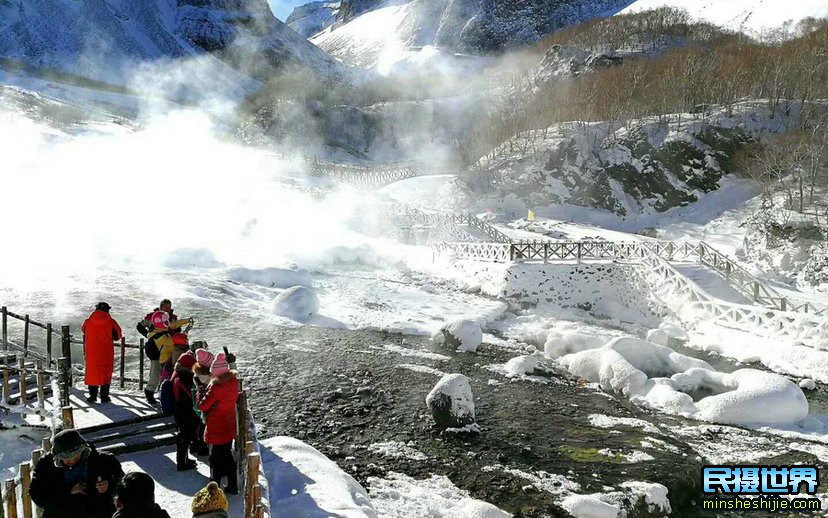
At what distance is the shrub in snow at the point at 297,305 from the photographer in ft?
71.1

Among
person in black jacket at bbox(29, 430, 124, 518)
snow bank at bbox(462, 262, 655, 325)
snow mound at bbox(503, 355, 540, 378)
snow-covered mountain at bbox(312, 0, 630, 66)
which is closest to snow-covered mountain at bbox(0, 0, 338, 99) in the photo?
snow-covered mountain at bbox(312, 0, 630, 66)

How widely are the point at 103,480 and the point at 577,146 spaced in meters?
58.7

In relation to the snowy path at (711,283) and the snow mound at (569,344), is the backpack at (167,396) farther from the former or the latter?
the snowy path at (711,283)

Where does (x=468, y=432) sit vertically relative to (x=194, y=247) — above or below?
below

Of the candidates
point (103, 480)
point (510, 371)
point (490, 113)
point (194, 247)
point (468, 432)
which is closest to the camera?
point (103, 480)

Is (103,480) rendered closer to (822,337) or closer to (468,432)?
(468,432)

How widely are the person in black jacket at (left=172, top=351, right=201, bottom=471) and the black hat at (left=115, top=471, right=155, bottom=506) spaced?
3.43 meters

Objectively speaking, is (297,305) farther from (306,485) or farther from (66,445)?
(66,445)

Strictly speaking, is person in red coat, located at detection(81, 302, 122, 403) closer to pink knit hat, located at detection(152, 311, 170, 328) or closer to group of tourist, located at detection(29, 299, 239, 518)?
group of tourist, located at detection(29, 299, 239, 518)

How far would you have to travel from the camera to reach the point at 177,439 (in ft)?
22.6

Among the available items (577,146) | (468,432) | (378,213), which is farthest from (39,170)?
(577,146)

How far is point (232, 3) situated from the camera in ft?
485

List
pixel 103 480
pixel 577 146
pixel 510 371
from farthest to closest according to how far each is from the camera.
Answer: pixel 577 146, pixel 510 371, pixel 103 480

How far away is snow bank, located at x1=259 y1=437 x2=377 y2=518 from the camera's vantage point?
22.4ft
